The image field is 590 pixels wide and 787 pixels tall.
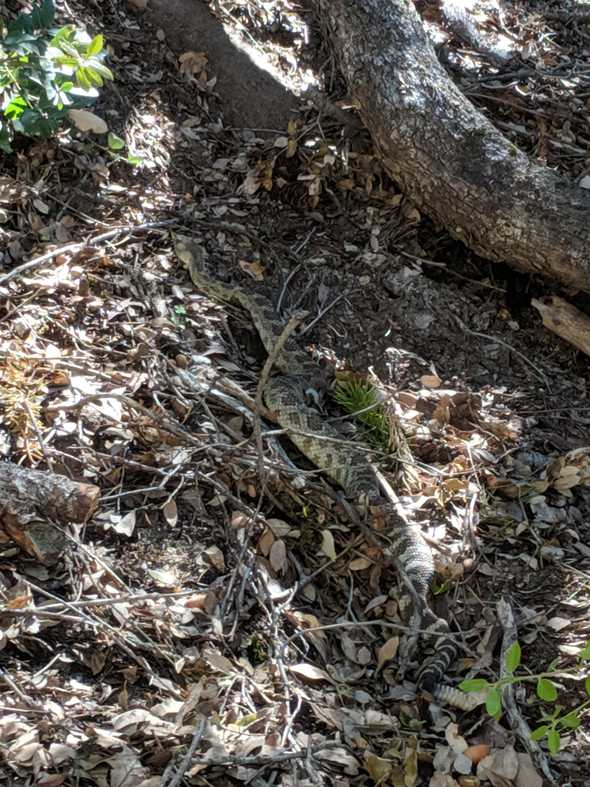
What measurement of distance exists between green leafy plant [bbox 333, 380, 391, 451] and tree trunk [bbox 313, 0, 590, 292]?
127cm

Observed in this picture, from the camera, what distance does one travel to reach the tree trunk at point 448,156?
16.9 ft

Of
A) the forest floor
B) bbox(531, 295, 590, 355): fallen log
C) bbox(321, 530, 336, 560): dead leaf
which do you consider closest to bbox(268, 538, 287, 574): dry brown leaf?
the forest floor

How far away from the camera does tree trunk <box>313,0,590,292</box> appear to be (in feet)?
16.9

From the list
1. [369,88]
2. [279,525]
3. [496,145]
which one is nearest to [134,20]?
[369,88]

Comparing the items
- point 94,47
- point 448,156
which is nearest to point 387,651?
point 448,156

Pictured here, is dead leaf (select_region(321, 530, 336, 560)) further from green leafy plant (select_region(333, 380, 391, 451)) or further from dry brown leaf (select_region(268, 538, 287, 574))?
green leafy plant (select_region(333, 380, 391, 451))

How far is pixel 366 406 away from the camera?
16.0ft

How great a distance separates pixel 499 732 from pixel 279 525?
128 centimetres

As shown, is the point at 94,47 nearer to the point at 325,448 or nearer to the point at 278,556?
the point at 325,448

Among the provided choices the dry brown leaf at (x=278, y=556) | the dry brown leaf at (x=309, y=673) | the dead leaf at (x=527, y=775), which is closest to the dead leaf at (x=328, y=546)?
the dry brown leaf at (x=278, y=556)

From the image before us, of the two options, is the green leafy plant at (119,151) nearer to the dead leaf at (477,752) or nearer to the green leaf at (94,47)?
the green leaf at (94,47)

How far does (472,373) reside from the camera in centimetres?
521

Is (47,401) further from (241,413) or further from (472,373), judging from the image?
(472,373)

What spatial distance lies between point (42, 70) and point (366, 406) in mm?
2449
